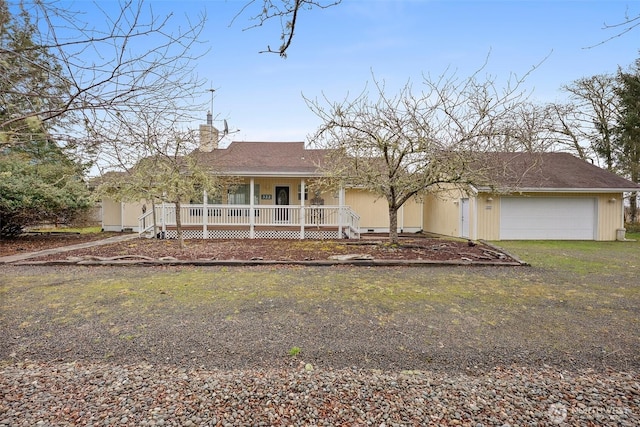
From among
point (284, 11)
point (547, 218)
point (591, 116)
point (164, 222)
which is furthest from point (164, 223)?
point (591, 116)

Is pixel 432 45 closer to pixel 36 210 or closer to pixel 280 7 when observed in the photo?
pixel 280 7

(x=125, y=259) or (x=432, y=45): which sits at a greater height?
(x=432, y=45)

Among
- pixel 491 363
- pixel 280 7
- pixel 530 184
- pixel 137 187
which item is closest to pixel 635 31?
pixel 280 7

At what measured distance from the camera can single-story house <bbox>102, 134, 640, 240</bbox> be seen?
529 inches

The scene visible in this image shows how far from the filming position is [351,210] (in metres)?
14.6

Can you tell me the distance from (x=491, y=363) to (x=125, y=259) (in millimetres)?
8047

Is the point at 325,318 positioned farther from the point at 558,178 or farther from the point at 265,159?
the point at 558,178

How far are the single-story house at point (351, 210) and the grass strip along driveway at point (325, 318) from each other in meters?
6.64

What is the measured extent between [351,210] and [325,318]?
10.6m

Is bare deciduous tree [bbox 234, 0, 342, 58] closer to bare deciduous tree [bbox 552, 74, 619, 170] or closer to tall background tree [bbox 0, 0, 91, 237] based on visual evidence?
tall background tree [bbox 0, 0, 91, 237]

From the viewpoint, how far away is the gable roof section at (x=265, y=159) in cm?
1298

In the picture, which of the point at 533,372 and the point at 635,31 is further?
the point at 533,372

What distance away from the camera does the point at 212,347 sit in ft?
10.6

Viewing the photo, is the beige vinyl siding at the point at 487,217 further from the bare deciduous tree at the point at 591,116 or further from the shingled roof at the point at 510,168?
the bare deciduous tree at the point at 591,116
